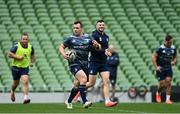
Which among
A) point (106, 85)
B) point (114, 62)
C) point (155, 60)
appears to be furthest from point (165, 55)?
point (106, 85)

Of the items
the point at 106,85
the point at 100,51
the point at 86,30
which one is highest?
the point at 86,30

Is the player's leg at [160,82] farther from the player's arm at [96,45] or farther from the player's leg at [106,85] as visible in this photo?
the player's arm at [96,45]

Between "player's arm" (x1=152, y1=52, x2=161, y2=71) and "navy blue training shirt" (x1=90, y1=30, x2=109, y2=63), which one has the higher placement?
"navy blue training shirt" (x1=90, y1=30, x2=109, y2=63)

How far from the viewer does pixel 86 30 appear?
2847 cm

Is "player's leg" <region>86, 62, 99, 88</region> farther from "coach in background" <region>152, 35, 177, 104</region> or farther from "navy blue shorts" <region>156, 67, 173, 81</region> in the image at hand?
"navy blue shorts" <region>156, 67, 173, 81</region>

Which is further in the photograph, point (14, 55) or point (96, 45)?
point (14, 55)

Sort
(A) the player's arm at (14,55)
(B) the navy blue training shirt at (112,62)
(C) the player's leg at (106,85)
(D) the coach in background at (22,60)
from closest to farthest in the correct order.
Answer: (C) the player's leg at (106,85) → (A) the player's arm at (14,55) → (D) the coach in background at (22,60) → (B) the navy blue training shirt at (112,62)

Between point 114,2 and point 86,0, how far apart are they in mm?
1300

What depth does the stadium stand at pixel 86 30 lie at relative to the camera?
25386mm

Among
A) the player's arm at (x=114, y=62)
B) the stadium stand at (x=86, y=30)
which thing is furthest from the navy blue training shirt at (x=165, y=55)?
the stadium stand at (x=86, y=30)

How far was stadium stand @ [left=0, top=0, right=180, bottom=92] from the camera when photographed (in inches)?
999

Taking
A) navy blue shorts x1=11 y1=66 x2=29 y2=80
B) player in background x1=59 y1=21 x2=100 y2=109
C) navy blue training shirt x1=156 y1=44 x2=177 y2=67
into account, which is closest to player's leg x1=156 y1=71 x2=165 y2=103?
navy blue training shirt x1=156 y1=44 x2=177 y2=67

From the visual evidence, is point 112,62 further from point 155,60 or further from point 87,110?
point 87,110

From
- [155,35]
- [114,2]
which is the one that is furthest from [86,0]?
[155,35]
